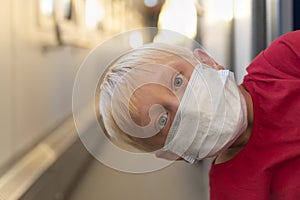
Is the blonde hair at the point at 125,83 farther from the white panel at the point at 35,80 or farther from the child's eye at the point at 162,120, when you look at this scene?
the white panel at the point at 35,80

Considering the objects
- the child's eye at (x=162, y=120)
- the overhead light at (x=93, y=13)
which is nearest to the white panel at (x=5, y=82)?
the child's eye at (x=162, y=120)

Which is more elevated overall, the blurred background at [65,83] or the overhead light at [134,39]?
the overhead light at [134,39]

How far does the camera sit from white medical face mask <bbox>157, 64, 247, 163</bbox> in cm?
64

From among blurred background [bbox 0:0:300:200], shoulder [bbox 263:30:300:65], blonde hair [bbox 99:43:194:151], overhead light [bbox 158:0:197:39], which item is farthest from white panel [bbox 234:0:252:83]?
blonde hair [bbox 99:43:194:151]

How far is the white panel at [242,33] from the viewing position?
1277mm

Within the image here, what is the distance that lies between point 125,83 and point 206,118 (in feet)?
0.43

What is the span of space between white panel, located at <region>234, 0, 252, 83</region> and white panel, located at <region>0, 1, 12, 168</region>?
623 millimetres

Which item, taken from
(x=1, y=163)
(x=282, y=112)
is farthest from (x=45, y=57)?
(x=282, y=112)

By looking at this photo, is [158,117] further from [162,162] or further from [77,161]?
[77,161]

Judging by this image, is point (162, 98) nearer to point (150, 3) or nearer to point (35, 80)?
point (35, 80)

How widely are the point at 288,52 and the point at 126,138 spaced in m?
0.31

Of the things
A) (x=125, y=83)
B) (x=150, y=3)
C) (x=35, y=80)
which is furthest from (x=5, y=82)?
(x=150, y=3)

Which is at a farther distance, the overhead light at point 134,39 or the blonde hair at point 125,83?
the overhead light at point 134,39

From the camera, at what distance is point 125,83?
2.05ft
